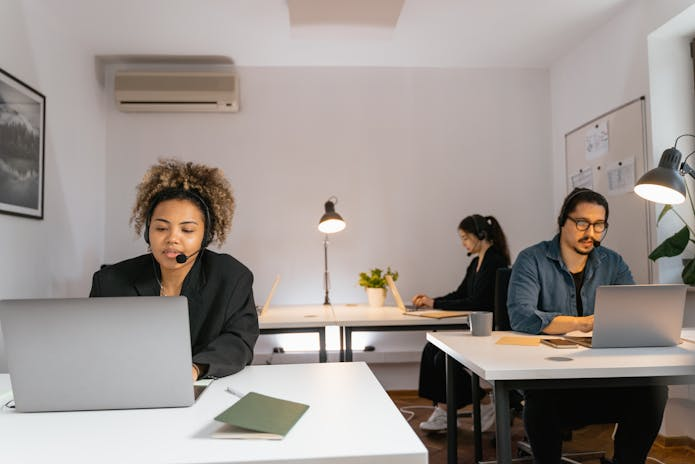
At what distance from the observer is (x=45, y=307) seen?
0.98 m

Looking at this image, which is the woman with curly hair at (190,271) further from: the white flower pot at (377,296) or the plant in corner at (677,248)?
the plant in corner at (677,248)

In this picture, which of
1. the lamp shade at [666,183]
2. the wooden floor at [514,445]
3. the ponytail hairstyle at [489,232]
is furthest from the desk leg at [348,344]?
the lamp shade at [666,183]

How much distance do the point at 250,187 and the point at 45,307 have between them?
316 centimetres

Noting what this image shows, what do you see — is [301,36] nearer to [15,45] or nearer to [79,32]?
[79,32]

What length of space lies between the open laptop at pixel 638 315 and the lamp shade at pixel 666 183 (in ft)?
1.19

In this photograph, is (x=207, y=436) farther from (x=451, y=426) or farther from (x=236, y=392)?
(x=451, y=426)

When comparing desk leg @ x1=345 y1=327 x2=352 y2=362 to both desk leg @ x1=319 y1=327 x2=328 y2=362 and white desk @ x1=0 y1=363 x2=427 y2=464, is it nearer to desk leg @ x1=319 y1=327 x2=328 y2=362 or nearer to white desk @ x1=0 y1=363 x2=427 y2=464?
desk leg @ x1=319 y1=327 x2=328 y2=362

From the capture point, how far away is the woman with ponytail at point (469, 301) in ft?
9.53

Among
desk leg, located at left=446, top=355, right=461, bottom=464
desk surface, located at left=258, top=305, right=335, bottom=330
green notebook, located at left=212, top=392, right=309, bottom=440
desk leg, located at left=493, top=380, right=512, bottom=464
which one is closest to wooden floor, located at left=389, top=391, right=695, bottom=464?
desk leg, located at left=446, top=355, right=461, bottom=464

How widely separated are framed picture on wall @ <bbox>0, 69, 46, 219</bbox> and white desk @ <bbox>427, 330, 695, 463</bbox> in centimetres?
249

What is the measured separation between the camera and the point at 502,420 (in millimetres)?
1447

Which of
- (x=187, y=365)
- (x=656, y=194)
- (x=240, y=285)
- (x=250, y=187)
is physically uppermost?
(x=250, y=187)

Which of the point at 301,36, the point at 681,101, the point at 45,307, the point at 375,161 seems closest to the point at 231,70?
the point at 301,36

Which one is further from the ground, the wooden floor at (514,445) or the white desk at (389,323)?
the white desk at (389,323)
